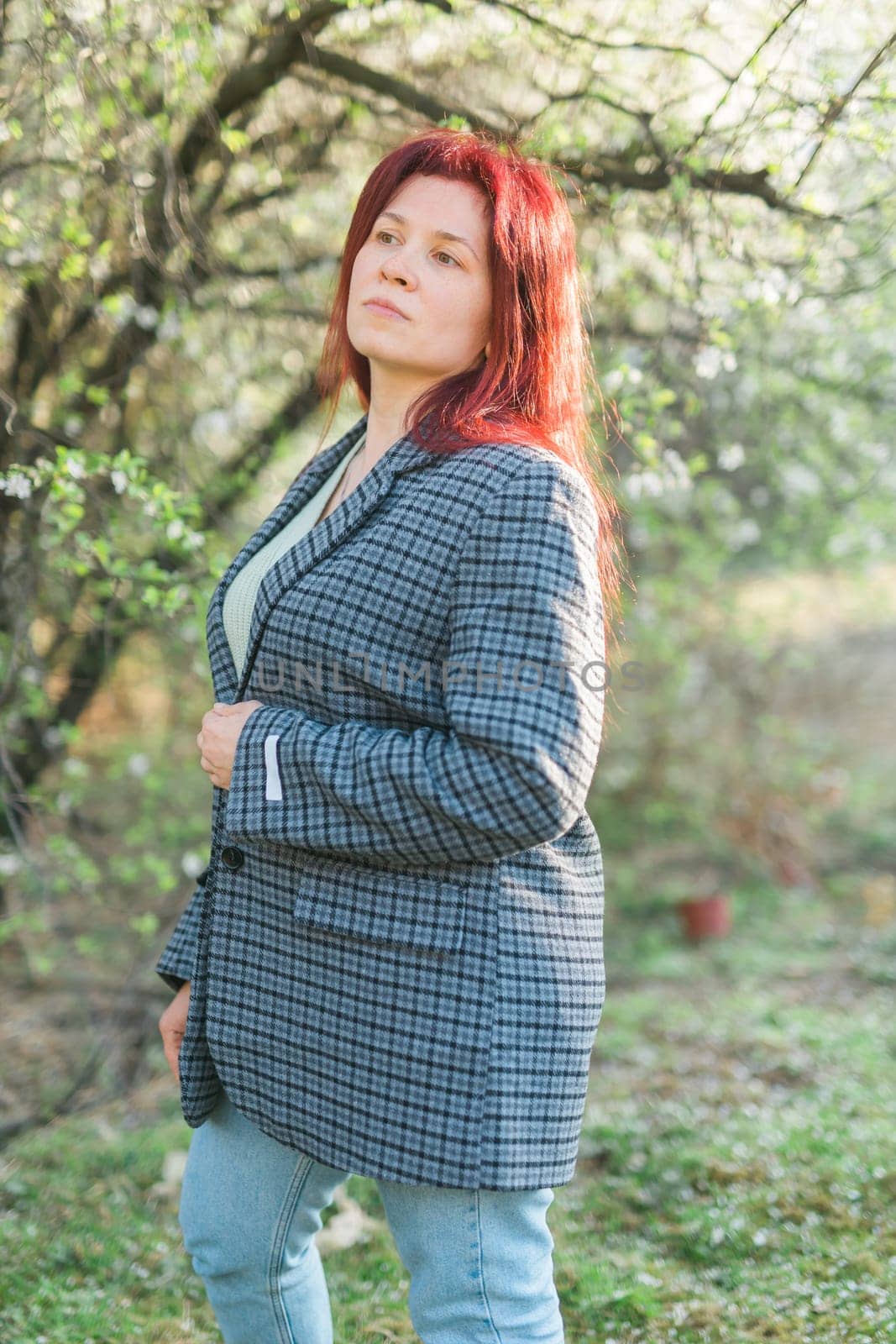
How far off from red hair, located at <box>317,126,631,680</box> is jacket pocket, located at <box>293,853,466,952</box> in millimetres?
472

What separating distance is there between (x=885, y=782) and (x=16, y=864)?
200 inches

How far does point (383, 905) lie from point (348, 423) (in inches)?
96.4

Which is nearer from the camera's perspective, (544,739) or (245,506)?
(544,739)

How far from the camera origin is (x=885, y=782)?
674 cm

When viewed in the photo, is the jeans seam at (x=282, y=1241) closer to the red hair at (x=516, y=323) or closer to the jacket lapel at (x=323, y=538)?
the jacket lapel at (x=323, y=538)

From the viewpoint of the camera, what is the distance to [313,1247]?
1812mm

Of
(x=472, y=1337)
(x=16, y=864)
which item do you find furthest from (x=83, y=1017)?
(x=472, y=1337)

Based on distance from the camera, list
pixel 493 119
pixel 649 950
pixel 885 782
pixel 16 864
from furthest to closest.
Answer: pixel 885 782, pixel 649 950, pixel 16 864, pixel 493 119

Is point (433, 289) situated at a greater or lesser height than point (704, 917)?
greater

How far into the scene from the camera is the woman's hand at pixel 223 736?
156 cm

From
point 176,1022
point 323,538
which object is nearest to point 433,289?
point 323,538

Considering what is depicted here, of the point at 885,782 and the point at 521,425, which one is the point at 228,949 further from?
the point at 885,782

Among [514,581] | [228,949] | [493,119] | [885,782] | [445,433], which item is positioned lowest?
[885,782]

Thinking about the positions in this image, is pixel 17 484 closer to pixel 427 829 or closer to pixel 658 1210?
pixel 427 829
